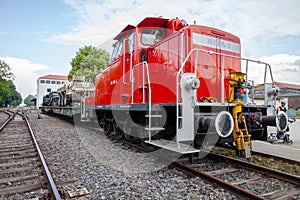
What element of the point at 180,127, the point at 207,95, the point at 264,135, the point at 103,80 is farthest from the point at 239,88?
the point at 103,80

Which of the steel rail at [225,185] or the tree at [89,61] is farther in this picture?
the tree at [89,61]

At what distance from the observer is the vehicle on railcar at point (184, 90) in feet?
14.0

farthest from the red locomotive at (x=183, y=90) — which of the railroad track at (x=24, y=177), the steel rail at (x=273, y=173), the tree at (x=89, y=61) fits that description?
the tree at (x=89, y=61)

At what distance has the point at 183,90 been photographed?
4.22m

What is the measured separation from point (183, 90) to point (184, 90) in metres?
0.02

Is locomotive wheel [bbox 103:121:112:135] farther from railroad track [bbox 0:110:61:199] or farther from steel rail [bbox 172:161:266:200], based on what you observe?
steel rail [bbox 172:161:266:200]

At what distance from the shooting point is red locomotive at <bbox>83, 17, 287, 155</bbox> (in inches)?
167

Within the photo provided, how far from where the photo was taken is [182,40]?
5.12 metres

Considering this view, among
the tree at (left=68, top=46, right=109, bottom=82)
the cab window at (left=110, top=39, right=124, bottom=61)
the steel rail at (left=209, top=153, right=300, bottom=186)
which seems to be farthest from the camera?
the tree at (left=68, top=46, right=109, bottom=82)

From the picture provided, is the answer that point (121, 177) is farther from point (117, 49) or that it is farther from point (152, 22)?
point (117, 49)

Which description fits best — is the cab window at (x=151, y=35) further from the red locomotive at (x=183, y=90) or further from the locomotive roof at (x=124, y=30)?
the locomotive roof at (x=124, y=30)

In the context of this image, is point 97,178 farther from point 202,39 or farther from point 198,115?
point 202,39

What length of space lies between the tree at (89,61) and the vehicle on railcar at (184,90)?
23.9 metres

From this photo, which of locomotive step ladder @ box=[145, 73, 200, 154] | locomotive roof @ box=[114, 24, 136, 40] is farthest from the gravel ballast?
locomotive roof @ box=[114, 24, 136, 40]
